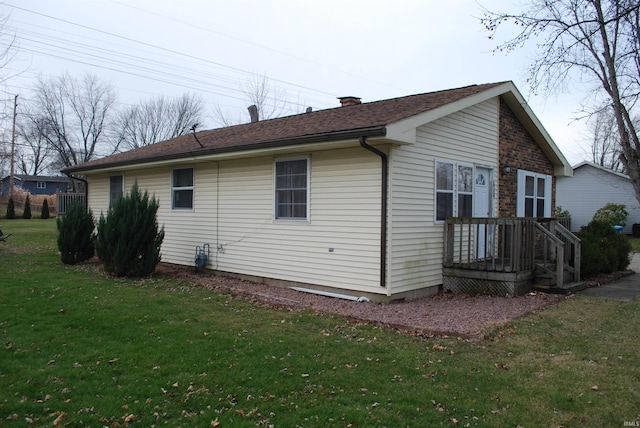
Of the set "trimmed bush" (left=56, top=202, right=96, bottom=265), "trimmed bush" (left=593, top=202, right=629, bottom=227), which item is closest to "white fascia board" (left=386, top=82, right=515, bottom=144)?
"trimmed bush" (left=56, top=202, right=96, bottom=265)

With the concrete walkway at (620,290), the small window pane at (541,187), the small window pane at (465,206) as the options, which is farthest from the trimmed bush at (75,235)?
the small window pane at (541,187)

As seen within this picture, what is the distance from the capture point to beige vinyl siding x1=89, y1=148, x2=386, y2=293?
8195mm

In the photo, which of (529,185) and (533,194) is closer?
(529,185)

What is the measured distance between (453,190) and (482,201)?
1270 millimetres

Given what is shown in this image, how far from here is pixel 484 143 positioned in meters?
10.4

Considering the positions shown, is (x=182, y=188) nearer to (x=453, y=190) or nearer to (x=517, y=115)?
(x=453, y=190)

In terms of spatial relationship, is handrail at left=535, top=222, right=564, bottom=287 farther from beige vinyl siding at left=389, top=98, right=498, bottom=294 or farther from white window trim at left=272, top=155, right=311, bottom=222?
white window trim at left=272, top=155, right=311, bottom=222

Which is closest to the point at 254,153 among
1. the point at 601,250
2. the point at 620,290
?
the point at 620,290

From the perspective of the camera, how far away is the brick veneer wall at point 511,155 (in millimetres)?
10984

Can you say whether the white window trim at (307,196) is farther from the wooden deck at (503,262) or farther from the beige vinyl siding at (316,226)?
the wooden deck at (503,262)

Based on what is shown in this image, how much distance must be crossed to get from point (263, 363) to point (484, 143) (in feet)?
24.6

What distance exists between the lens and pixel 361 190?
824 centimetres

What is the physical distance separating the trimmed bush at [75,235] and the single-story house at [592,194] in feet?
81.6

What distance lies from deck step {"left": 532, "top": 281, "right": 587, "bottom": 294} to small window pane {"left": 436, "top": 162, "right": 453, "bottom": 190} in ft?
8.11
